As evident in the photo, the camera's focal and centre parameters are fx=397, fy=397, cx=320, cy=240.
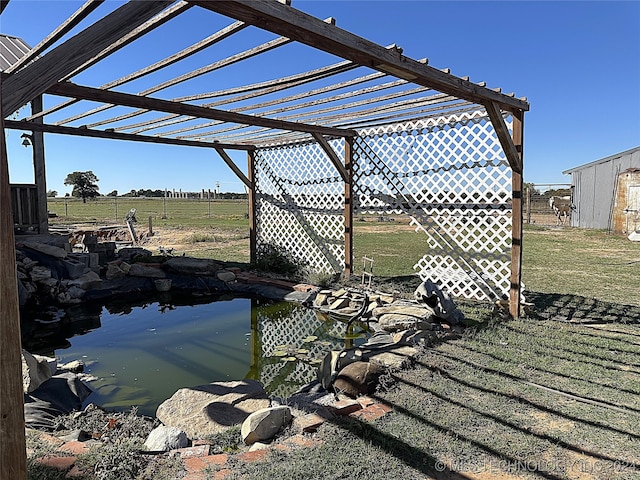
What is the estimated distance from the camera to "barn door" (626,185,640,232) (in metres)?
11.9

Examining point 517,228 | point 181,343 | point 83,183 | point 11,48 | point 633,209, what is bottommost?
point 181,343

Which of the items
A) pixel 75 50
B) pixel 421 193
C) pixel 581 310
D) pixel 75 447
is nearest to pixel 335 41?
pixel 75 50

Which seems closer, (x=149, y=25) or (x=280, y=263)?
(x=149, y=25)

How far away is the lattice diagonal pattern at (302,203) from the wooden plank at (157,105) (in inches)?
59.0

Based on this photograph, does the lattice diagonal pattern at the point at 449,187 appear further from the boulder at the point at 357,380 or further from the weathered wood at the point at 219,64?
the weathered wood at the point at 219,64

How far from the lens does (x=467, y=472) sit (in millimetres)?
1761

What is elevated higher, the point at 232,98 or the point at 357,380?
the point at 232,98

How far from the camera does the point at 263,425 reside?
2064 mm

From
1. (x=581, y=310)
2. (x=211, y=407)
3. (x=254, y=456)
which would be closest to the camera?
(x=254, y=456)

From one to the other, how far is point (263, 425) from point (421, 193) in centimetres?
412

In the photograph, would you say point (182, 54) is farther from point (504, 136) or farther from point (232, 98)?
point (504, 136)

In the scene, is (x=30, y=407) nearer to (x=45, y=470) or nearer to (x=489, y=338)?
(x=45, y=470)

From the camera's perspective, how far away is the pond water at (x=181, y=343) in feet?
10.2

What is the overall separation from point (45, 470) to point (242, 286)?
14.9ft
